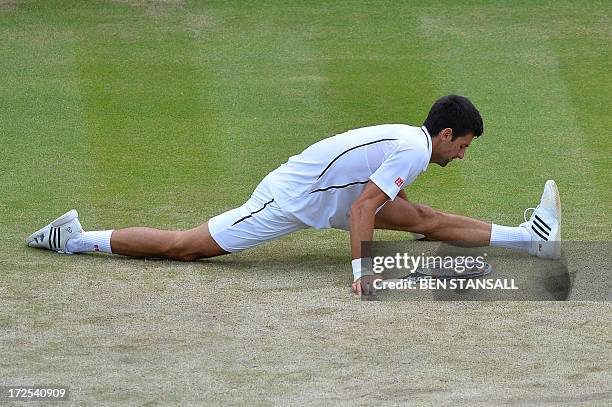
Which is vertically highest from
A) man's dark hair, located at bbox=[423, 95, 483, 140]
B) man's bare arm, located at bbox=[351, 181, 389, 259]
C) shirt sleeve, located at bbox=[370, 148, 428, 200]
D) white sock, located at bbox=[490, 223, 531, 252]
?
man's dark hair, located at bbox=[423, 95, 483, 140]

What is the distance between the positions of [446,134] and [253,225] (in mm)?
1339

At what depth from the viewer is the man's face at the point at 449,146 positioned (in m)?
8.19

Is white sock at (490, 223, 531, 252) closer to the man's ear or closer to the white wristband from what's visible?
the man's ear

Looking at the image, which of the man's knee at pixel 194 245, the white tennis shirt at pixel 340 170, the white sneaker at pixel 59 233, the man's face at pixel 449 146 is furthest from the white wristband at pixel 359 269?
the white sneaker at pixel 59 233

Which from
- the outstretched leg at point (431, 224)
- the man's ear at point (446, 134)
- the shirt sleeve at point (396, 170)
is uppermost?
the man's ear at point (446, 134)

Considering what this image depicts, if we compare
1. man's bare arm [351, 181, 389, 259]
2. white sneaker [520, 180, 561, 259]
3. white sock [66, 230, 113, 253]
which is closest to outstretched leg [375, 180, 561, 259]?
white sneaker [520, 180, 561, 259]

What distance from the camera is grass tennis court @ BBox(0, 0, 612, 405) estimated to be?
654 cm

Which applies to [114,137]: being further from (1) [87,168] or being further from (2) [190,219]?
(2) [190,219]

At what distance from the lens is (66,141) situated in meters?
11.5

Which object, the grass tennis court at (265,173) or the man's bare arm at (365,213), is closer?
the grass tennis court at (265,173)

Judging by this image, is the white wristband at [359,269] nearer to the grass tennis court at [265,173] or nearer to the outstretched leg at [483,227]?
the grass tennis court at [265,173]

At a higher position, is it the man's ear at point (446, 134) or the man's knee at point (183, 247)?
the man's ear at point (446, 134)

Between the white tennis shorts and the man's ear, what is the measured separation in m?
1.05

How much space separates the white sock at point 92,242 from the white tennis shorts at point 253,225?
→ 0.69m
